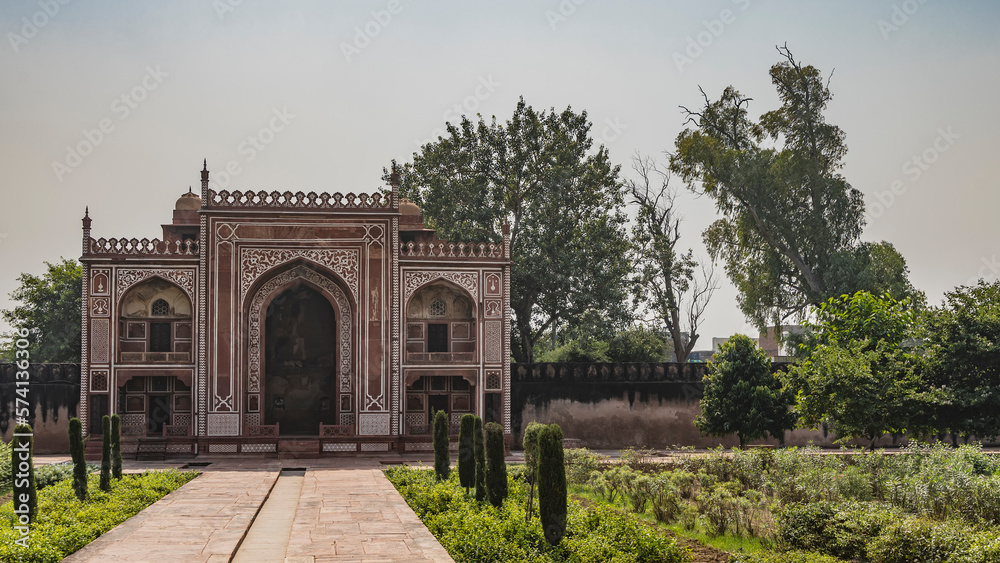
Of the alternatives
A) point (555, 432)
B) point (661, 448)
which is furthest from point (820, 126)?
point (555, 432)

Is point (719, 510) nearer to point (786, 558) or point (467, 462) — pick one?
point (786, 558)

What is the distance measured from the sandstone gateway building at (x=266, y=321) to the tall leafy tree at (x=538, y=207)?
553cm

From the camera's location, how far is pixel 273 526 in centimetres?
1291

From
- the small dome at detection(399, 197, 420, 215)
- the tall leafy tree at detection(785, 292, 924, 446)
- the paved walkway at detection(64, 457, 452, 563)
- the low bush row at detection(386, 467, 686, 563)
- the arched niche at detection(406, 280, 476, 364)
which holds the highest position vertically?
the small dome at detection(399, 197, 420, 215)

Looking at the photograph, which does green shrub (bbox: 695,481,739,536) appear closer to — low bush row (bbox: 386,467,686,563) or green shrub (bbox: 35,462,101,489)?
low bush row (bbox: 386,467,686,563)

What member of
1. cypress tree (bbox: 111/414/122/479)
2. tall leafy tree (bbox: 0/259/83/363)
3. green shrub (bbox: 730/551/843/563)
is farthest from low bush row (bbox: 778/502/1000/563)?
tall leafy tree (bbox: 0/259/83/363)

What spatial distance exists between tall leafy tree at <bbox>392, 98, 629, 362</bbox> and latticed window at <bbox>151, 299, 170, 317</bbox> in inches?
394

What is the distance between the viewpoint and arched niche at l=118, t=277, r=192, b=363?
2438 cm

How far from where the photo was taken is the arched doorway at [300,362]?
1018 inches

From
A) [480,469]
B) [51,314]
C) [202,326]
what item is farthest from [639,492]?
[51,314]

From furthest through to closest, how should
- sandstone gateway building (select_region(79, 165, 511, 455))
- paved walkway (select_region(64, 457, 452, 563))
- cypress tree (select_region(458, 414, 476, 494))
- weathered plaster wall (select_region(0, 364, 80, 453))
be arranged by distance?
weathered plaster wall (select_region(0, 364, 80, 453)), sandstone gateway building (select_region(79, 165, 511, 455)), cypress tree (select_region(458, 414, 476, 494)), paved walkway (select_region(64, 457, 452, 563))

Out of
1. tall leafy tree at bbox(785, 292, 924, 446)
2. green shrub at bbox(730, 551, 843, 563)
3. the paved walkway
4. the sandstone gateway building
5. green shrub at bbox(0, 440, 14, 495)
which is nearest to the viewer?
green shrub at bbox(730, 551, 843, 563)

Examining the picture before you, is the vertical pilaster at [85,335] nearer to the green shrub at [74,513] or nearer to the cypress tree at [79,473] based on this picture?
the green shrub at [74,513]

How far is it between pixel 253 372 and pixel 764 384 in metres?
13.4
